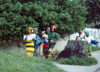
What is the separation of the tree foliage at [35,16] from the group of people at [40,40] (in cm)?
69

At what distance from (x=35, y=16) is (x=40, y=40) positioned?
1.80 metres

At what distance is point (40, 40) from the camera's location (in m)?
10.7

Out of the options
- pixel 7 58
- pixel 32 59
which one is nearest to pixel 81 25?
pixel 32 59

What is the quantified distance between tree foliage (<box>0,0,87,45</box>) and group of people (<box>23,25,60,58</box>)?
2.27 feet

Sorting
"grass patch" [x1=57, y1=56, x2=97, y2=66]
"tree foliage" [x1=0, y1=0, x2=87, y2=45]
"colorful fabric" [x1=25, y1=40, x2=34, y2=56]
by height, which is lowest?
"grass patch" [x1=57, y1=56, x2=97, y2=66]

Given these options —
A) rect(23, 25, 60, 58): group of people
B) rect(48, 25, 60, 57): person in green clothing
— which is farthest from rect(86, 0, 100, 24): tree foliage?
rect(48, 25, 60, 57): person in green clothing

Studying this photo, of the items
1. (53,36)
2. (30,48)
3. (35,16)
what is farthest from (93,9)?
(30,48)

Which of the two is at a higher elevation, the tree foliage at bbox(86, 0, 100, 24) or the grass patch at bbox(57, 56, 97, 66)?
the tree foliage at bbox(86, 0, 100, 24)

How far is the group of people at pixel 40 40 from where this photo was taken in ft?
32.5

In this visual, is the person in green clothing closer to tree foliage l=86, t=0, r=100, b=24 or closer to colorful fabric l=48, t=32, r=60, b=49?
colorful fabric l=48, t=32, r=60, b=49

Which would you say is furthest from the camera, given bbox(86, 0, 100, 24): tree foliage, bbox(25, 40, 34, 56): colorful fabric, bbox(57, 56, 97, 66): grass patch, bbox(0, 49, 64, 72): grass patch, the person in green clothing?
bbox(86, 0, 100, 24): tree foliage

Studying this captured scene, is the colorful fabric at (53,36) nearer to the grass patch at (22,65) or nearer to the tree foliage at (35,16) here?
the tree foliage at (35,16)

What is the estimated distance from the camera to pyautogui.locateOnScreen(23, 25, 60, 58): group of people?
32.5 feet

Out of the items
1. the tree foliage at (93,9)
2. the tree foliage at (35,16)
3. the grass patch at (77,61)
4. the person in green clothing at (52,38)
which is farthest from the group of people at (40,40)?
the tree foliage at (93,9)
